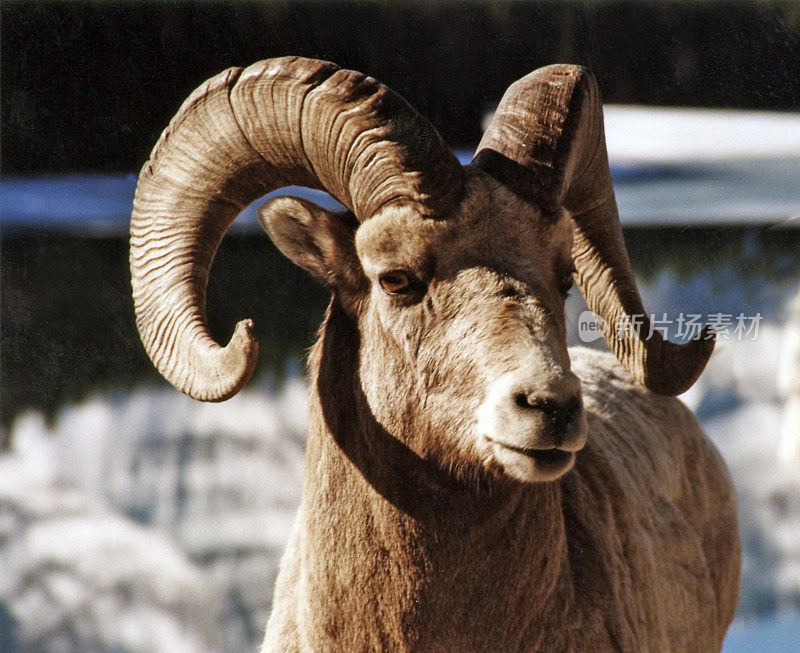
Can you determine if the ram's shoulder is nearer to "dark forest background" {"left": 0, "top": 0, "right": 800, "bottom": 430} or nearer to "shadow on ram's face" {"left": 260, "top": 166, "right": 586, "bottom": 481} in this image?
"shadow on ram's face" {"left": 260, "top": 166, "right": 586, "bottom": 481}

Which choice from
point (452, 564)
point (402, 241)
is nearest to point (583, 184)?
point (402, 241)

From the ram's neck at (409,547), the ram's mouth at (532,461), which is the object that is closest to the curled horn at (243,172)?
the ram's neck at (409,547)

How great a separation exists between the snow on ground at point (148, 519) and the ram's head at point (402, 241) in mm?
3086

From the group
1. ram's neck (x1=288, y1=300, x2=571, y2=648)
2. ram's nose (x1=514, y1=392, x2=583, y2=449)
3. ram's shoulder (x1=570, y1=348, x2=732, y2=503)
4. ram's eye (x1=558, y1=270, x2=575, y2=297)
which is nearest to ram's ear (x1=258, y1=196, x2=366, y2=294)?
ram's neck (x1=288, y1=300, x2=571, y2=648)

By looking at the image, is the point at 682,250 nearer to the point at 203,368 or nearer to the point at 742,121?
the point at 742,121

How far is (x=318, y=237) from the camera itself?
2.51 metres

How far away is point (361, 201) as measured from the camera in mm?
2363

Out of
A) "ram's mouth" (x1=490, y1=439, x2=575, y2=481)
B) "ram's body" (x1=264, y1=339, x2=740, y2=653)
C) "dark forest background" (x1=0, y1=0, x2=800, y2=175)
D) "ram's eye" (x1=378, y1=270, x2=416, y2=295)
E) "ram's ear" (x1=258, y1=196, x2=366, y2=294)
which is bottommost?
"ram's body" (x1=264, y1=339, x2=740, y2=653)

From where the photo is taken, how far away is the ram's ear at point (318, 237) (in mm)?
2482

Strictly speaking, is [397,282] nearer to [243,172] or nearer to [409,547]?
[243,172]

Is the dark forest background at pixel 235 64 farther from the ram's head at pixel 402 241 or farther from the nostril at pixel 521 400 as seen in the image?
the nostril at pixel 521 400

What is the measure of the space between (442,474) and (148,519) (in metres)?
3.73

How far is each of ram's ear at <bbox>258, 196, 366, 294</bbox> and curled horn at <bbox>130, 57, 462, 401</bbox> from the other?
76 mm

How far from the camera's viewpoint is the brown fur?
220cm
